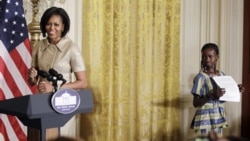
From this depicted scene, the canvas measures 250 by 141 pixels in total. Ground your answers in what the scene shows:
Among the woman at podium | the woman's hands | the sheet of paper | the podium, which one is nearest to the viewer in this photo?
the podium

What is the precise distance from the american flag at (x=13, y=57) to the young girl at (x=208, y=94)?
4.73ft

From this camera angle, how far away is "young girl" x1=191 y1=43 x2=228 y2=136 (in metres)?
3.92

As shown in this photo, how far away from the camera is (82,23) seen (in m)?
4.43

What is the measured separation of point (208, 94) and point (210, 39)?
160 cm

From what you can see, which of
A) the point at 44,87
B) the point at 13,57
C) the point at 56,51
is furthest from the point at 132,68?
the point at 44,87

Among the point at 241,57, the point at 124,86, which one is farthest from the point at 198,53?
the point at 124,86

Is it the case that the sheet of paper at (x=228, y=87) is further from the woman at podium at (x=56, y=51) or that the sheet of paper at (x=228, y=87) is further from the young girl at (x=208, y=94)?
the woman at podium at (x=56, y=51)

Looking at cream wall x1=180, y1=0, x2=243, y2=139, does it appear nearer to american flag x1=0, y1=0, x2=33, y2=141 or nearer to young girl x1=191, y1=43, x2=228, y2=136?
young girl x1=191, y1=43, x2=228, y2=136

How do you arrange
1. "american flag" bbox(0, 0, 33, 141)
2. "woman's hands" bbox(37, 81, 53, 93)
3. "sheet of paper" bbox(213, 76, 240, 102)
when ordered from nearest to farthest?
"woman's hands" bbox(37, 81, 53, 93) < "american flag" bbox(0, 0, 33, 141) < "sheet of paper" bbox(213, 76, 240, 102)

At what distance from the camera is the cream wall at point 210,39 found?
5230 millimetres

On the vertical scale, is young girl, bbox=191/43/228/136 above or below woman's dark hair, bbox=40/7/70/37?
below

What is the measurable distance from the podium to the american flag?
128 centimetres

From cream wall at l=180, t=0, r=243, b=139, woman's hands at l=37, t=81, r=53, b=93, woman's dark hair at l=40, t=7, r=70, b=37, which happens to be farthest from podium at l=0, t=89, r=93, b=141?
cream wall at l=180, t=0, r=243, b=139

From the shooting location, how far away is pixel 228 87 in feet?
12.8
